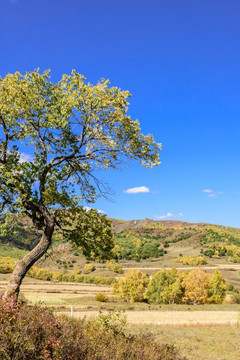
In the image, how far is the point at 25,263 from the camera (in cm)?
997

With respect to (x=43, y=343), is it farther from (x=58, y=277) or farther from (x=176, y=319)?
(x=58, y=277)

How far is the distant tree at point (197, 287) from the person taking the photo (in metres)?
70.5

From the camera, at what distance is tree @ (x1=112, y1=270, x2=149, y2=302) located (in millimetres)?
72875

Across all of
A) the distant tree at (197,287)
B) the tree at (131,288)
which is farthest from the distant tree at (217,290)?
the tree at (131,288)

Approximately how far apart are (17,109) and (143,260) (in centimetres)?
19695

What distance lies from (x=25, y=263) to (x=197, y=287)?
2735 inches

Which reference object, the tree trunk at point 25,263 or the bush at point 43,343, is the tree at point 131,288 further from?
the bush at point 43,343

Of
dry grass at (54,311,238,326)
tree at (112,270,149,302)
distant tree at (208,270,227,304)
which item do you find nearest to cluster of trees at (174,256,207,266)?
distant tree at (208,270,227,304)

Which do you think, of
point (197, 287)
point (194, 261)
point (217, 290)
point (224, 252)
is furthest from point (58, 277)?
point (224, 252)

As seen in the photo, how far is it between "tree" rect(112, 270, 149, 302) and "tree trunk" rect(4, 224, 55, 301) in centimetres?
6799

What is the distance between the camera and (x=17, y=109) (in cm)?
994

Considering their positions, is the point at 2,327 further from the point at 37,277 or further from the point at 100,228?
the point at 37,277

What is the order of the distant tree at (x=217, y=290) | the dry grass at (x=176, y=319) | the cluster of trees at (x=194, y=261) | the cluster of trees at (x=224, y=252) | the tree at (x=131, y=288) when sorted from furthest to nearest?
1. the cluster of trees at (x=224, y=252)
2. the cluster of trees at (x=194, y=261)
3. the tree at (x=131, y=288)
4. the distant tree at (x=217, y=290)
5. the dry grass at (x=176, y=319)

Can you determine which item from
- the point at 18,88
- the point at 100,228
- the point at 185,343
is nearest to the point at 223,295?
the point at 185,343
